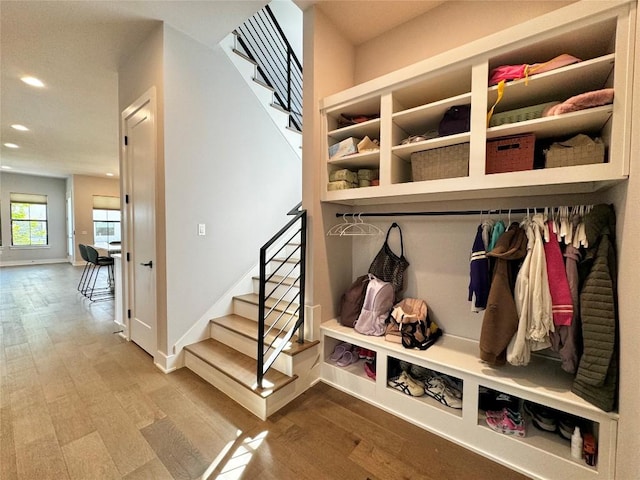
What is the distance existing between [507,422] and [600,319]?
75 centimetres

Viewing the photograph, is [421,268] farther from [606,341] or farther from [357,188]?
[606,341]

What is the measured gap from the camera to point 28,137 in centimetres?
499

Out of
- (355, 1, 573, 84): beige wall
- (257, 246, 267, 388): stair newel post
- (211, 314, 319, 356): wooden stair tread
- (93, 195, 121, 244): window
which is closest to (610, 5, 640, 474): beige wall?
(355, 1, 573, 84): beige wall

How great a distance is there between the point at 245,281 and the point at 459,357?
7.31 feet

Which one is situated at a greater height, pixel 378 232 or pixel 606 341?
pixel 378 232

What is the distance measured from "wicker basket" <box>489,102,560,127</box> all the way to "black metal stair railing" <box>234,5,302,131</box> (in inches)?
104

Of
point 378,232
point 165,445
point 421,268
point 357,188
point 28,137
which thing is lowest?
point 165,445

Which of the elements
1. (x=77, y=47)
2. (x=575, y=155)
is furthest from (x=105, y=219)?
(x=575, y=155)

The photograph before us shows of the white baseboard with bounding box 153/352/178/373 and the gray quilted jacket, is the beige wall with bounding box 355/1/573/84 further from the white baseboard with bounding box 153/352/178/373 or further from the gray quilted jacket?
the white baseboard with bounding box 153/352/178/373

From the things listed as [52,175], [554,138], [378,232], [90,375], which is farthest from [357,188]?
[52,175]

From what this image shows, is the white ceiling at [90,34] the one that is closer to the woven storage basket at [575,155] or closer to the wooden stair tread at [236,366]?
the woven storage basket at [575,155]

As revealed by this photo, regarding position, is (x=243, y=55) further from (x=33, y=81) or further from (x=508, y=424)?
(x=508, y=424)

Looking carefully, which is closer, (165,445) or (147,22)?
(165,445)

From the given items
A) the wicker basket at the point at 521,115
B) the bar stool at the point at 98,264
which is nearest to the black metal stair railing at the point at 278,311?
the wicker basket at the point at 521,115
